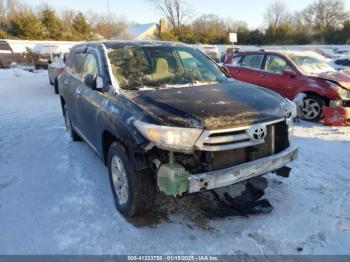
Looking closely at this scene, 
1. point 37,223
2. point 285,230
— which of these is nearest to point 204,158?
point 285,230

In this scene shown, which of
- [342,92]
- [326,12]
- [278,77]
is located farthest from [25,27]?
[326,12]

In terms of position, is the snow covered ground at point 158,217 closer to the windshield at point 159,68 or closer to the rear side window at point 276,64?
the windshield at point 159,68

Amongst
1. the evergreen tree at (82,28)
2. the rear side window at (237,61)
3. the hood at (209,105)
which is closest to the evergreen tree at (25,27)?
the evergreen tree at (82,28)

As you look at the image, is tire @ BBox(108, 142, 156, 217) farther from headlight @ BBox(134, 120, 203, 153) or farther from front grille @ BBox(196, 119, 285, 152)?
front grille @ BBox(196, 119, 285, 152)

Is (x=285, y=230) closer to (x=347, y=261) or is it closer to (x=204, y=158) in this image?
(x=347, y=261)

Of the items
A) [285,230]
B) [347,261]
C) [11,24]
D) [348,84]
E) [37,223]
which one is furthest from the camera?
[11,24]

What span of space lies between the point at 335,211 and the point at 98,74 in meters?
3.16

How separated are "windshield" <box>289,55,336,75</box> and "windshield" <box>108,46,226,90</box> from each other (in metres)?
4.05

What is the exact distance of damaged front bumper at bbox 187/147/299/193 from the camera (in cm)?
297

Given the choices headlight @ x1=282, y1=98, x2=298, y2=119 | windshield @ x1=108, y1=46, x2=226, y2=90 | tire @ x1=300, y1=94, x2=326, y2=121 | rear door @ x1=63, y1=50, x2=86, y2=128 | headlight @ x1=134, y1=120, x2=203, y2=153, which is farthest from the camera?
tire @ x1=300, y1=94, x2=326, y2=121

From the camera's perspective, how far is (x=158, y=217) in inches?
143

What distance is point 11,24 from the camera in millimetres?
39438

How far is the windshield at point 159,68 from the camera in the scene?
13.6 feet

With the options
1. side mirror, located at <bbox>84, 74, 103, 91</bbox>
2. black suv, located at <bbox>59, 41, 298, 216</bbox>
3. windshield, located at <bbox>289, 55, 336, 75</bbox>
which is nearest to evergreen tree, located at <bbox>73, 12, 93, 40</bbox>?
windshield, located at <bbox>289, 55, 336, 75</bbox>
